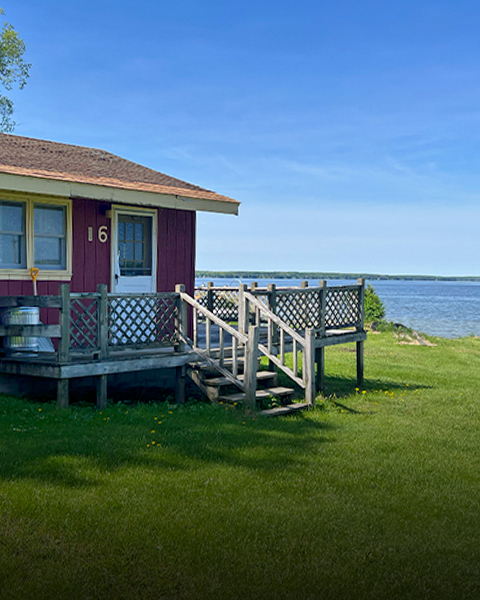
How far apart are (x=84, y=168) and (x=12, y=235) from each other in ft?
6.62

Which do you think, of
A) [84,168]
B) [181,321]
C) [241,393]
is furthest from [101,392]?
[84,168]

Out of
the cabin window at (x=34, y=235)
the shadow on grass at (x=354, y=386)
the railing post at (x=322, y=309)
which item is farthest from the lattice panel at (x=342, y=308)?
the cabin window at (x=34, y=235)

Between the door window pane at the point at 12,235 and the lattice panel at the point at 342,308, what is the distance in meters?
6.07

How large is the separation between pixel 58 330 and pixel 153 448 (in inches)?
120

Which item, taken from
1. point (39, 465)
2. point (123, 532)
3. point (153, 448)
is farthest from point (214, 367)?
point (123, 532)

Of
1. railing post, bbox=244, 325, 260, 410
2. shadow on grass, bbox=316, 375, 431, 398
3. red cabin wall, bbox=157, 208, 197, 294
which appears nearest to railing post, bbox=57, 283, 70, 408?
railing post, bbox=244, 325, 260, 410

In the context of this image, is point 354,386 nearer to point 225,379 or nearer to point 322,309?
point 322,309

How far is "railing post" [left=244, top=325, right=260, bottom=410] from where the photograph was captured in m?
10.3

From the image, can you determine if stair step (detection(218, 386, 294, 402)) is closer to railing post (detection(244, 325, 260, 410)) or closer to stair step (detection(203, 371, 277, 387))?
railing post (detection(244, 325, 260, 410))

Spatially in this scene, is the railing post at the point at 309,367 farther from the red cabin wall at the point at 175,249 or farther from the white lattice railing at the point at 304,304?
the red cabin wall at the point at 175,249

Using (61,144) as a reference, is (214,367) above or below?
below

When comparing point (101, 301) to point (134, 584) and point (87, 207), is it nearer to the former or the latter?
point (87, 207)

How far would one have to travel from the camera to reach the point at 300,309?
43.0 ft

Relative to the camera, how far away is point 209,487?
6328mm
